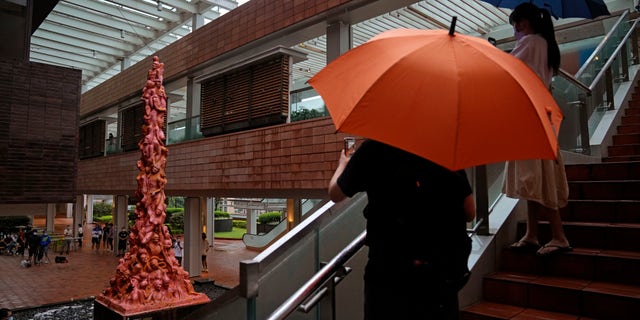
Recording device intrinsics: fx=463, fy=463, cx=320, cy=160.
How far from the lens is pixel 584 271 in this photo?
8.67 ft

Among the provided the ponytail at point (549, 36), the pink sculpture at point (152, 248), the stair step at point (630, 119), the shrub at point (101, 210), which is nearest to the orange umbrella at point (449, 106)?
the ponytail at point (549, 36)

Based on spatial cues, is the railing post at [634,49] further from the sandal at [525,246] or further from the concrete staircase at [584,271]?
the sandal at [525,246]

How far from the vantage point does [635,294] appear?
2.29m

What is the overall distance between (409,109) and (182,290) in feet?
21.1

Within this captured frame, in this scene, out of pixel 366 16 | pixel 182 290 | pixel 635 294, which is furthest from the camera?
pixel 366 16

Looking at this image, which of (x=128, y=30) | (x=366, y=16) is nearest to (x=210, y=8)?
(x=128, y=30)

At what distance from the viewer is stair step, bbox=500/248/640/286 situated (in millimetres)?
2523

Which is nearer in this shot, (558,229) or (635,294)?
(635,294)

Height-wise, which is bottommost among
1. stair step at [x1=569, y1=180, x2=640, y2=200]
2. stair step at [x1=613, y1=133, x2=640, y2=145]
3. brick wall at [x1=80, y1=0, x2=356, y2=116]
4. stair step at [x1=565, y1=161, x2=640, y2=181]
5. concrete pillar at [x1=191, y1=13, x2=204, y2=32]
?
stair step at [x1=569, y1=180, x2=640, y2=200]

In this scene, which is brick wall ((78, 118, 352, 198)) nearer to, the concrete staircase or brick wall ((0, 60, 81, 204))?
brick wall ((0, 60, 81, 204))

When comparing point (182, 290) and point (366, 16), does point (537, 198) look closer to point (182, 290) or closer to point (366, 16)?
point (182, 290)

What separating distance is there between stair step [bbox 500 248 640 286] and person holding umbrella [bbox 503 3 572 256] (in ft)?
0.21

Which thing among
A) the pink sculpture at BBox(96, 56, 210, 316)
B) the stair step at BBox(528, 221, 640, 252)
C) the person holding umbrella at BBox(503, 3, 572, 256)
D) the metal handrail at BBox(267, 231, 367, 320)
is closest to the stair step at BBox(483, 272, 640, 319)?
the person holding umbrella at BBox(503, 3, 572, 256)

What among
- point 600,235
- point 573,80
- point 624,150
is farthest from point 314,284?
point 624,150
